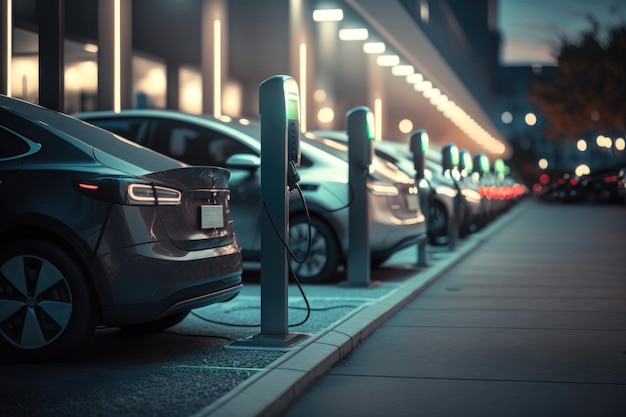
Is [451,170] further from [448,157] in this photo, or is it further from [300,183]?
[300,183]

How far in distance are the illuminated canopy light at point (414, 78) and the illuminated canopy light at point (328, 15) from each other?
9.00 meters

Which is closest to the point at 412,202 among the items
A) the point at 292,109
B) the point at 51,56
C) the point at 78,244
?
the point at 51,56

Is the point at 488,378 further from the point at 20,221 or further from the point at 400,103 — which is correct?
the point at 400,103

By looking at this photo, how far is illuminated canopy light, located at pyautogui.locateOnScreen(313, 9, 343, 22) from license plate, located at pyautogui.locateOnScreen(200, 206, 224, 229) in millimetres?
11486

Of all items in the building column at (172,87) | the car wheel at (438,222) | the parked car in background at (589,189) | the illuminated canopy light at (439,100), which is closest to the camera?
the car wheel at (438,222)

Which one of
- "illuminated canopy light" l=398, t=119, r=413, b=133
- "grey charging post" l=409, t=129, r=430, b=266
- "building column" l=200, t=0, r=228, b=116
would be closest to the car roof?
"grey charging post" l=409, t=129, r=430, b=266

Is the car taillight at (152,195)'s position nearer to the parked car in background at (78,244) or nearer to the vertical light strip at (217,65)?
the parked car in background at (78,244)

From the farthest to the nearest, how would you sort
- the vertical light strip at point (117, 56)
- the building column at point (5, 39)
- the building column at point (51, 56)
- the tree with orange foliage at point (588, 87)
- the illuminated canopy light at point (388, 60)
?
the tree with orange foliage at point (588, 87) < the illuminated canopy light at point (388, 60) < the vertical light strip at point (117, 56) < the building column at point (5, 39) < the building column at point (51, 56)

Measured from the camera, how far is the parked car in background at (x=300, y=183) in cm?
1096

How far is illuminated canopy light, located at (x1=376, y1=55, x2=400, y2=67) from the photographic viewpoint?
78.4 feet

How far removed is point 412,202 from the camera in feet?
40.6

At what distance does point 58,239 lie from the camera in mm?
6492

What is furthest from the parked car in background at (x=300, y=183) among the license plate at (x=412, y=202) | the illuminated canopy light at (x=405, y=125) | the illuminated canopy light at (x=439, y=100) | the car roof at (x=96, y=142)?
the illuminated canopy light at (x=405, y=125)

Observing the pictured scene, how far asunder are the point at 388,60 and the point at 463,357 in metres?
17.8
